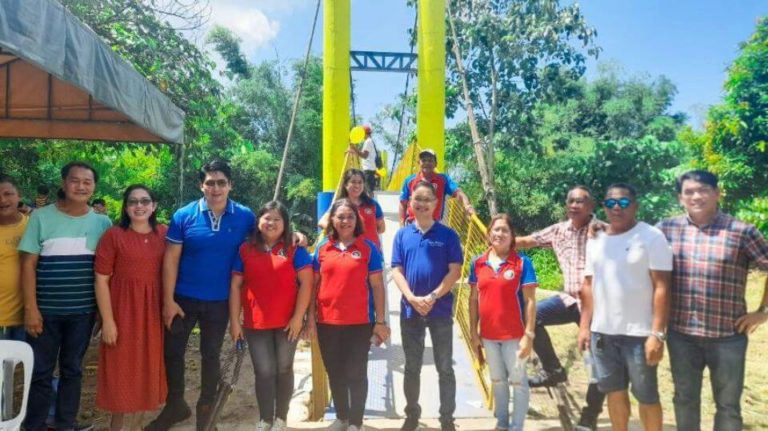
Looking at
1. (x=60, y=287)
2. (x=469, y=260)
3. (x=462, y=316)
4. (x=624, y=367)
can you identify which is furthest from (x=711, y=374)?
(x=60, y=287)

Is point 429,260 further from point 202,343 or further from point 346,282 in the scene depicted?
point 202,343

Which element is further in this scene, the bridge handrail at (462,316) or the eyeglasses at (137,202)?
the bridge handrail at (462,316)

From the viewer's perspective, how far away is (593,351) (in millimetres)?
2477

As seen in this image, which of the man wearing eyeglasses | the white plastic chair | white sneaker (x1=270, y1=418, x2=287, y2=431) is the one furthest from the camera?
white sneaker (x1=270, y1=418, x2=287, y2=431)

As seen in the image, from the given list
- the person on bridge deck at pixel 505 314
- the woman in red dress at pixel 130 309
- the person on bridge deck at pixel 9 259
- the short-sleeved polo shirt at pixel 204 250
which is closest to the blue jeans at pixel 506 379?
the person on bridge deck at pixel 505 314

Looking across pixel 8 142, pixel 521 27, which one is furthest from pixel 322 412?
pixel 521 27

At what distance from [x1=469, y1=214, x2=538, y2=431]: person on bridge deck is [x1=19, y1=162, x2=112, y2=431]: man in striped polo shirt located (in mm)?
1916

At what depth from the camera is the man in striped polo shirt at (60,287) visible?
2.46 meters

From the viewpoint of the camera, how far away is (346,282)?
2.55 metres

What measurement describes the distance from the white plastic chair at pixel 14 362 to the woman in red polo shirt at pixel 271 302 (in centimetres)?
84

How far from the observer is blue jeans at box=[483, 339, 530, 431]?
263cm

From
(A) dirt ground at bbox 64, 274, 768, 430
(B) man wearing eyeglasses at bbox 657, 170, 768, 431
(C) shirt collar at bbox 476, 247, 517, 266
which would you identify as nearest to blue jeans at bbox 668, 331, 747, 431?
(B) man wearing eyeglasses at bbox 657, 170, 768, 431

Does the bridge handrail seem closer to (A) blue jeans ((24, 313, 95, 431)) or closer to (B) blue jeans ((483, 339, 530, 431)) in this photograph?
(B) blue jeans ((483, 339, 530, 431))

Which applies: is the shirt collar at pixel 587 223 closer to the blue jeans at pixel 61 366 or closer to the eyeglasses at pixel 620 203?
the eyeglasses at pixel 620 203
